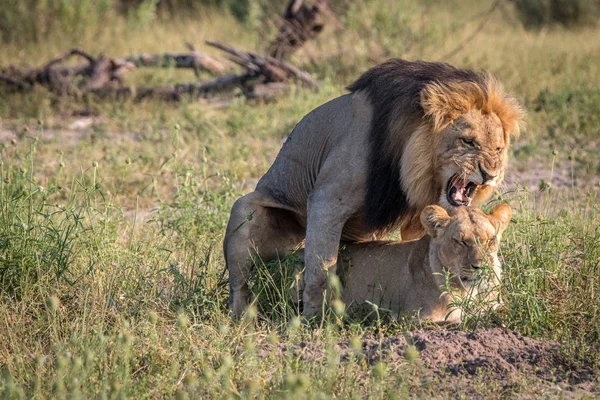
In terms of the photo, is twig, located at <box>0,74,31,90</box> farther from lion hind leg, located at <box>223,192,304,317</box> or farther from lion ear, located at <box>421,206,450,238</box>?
lion ear, located at <box>421,206,450,238</box>

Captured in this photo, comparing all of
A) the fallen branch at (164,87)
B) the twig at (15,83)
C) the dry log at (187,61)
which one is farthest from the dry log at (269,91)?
the twig at (15,83)

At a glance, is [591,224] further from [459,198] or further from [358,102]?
[358,102]

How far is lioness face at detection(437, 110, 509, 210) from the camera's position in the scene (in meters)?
4.23

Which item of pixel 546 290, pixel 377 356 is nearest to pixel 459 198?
pixel 546 290

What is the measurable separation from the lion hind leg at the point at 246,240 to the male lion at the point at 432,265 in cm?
22

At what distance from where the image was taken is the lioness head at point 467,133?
167 inches

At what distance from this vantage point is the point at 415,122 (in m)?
4.39

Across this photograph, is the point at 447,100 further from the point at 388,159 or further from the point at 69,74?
the point at 69,74

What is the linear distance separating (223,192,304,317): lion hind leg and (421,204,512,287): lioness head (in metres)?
1.04

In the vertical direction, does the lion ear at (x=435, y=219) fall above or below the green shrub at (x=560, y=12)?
above

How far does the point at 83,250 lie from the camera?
499 cm

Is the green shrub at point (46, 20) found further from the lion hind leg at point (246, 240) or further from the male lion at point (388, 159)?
the male lion at point (388, 159)

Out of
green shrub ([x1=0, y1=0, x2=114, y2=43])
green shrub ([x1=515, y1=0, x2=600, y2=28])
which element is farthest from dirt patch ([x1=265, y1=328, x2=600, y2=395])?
green shrub ([x1=515, y1=0, x2=600, y2=28])

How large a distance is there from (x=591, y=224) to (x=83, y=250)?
278 centimetres
